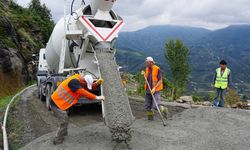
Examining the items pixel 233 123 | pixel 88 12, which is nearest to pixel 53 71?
pixel 88 12

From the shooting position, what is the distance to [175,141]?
6.08m

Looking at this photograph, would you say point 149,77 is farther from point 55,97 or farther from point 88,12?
point 55,97

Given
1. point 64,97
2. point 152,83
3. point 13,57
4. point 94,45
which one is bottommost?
point 64,97

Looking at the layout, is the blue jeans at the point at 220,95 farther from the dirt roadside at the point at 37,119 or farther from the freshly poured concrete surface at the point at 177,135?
the dirt roadside at the point at 37,119

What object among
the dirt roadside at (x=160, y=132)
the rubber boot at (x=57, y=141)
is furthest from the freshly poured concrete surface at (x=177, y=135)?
the rubber boot at (x=57, y=141)

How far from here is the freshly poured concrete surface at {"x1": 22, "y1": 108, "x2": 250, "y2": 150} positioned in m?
5.84

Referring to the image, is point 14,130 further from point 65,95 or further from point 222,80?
point 222,80

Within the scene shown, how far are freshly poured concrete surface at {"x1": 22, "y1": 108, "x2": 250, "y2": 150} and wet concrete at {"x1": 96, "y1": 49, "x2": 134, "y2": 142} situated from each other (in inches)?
9.8

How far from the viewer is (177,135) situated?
652cm

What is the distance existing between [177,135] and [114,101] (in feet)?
4.92

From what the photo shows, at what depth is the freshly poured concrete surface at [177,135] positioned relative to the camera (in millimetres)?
5844

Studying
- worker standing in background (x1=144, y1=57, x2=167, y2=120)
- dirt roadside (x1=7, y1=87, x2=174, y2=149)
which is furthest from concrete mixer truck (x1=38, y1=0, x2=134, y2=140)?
worker standing in background (x1=144, y1=57, x2=167, y2=120)

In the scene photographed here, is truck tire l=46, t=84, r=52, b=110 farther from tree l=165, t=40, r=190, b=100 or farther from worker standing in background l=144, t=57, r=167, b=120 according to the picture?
tree l=165, t=40, r=190, b=100

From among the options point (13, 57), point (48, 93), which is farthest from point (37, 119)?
point (13, 57)
